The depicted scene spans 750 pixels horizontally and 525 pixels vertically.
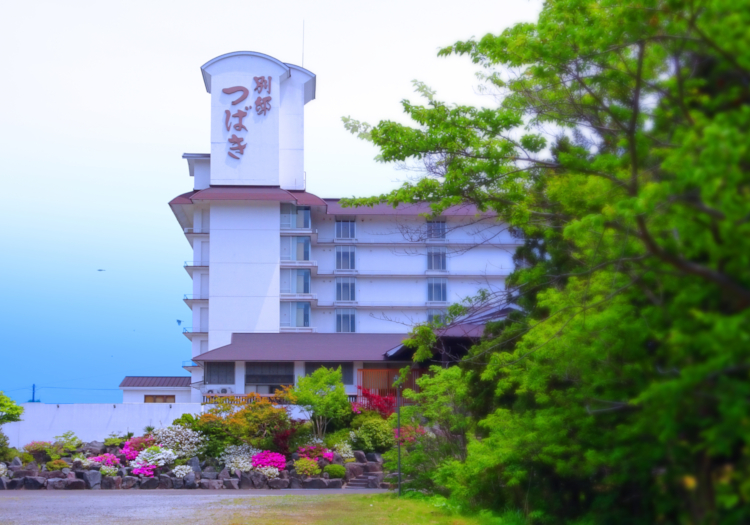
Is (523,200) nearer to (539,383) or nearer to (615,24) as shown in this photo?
(539,383)

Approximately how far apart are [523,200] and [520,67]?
204 centimetres

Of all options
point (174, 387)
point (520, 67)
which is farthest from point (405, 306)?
point (520, 67)

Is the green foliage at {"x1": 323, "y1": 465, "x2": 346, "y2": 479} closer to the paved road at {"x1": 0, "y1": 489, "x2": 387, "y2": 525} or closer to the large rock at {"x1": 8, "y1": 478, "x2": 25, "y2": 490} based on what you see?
the paved road at {"x1": 0, "y1": 489, "x2": 387, "y2": 525}

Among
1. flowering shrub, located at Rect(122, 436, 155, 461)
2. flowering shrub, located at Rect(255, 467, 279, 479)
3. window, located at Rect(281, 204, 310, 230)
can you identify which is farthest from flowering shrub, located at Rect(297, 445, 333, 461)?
window, located at Rect(281, 204, 310, 230)

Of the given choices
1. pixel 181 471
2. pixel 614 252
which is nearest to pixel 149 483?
pixel 181 471

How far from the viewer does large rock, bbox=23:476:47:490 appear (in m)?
20.5

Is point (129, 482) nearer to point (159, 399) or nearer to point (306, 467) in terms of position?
point (306, 467)

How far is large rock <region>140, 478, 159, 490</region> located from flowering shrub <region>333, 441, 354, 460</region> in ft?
20.2

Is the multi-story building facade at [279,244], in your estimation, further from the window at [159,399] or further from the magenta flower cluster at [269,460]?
the magenta flower cluster at [269,460]

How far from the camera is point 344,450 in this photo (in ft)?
80.8

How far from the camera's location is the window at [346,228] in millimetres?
51688

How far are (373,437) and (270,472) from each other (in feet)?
17.2

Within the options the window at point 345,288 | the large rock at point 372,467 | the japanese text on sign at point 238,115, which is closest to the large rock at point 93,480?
the large rock at point 372,467

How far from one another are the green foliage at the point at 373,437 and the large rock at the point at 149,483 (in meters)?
7.33
